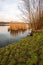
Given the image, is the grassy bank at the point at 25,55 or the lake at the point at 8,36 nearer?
the grassy bank at the point at 25,55

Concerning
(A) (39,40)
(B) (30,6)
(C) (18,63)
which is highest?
(B) (30,6)

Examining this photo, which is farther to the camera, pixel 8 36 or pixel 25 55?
pixel 8 36

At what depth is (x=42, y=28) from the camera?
4445 millimetres

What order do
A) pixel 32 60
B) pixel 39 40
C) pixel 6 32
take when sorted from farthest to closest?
pixel 6 32, pixel 39 40, pixel 32 60

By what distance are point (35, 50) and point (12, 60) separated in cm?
40

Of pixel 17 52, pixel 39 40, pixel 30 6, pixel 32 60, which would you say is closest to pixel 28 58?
pixel 32 60

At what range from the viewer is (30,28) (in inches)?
175

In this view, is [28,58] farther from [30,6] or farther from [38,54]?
[30,6]

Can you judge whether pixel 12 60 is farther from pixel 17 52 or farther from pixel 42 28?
pixel 42 28

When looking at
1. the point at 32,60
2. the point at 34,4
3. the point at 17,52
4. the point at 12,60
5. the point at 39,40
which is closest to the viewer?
the point at 32,60

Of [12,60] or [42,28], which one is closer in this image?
[12,60]

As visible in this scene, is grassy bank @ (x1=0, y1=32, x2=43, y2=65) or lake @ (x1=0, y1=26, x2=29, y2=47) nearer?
grassy bank @ (x1=0, y1=32, x2=43, y2=65)

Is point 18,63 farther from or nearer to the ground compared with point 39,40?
nearer to the ground

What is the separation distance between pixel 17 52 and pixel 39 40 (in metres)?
0.54
